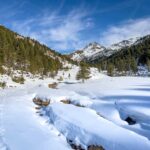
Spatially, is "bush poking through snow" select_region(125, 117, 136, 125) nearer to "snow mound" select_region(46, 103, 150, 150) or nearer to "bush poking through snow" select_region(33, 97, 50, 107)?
"snow mound" select_region(46, 103, 150, 150)

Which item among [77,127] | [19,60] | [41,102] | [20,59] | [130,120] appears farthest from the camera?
[20,59]

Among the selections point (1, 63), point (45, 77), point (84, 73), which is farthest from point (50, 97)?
point (45, 77)

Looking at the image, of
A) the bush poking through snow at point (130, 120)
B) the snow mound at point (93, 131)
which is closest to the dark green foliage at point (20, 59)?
the snow mound at point (93, 131)

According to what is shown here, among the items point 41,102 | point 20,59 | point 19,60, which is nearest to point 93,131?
point 41,102

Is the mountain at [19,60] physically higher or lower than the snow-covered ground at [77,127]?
higher

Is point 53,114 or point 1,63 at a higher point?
point 1,63

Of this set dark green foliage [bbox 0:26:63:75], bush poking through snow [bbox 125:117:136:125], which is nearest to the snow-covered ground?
bush poking through snow [bbox 125:117:136:125]

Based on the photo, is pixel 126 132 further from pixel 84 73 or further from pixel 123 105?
pixel 84 73

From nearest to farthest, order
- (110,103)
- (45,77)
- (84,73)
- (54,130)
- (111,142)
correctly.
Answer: (111,142), (54,130), (110,103), (84,73), (45,77)

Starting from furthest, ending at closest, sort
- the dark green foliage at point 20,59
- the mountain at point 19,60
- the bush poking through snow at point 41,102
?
the dark green foliage at point 20,59 < the mountain at point 19,60 < the bush poking through snow at point 41,102

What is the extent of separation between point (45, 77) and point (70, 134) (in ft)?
364

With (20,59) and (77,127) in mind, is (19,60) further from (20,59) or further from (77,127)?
(77,127)

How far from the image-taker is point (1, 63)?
4567 inches

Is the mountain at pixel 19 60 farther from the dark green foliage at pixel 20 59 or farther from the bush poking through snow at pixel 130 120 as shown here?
the bush poking through snow at pixel 130 120
